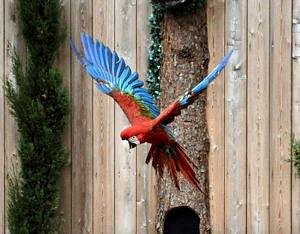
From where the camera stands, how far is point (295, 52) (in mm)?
4363

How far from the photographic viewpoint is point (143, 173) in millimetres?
4414

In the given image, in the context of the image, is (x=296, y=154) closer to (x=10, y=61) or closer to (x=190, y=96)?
(x=10, y=61)

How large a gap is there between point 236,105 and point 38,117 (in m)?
1.00

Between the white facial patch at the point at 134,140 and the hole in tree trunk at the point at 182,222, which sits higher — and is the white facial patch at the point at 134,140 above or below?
above

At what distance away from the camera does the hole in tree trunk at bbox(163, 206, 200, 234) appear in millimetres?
3399

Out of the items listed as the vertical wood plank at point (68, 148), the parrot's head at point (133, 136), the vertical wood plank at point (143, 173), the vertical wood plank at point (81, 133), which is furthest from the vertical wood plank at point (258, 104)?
the parrot's head at point (133, 136)

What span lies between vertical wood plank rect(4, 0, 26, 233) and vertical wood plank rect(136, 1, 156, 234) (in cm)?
61

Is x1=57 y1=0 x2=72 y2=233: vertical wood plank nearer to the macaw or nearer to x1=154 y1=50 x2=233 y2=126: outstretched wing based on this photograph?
the macaw

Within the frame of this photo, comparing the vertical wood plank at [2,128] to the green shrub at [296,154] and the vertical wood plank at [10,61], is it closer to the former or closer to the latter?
the vertical wood plank at [10,61]

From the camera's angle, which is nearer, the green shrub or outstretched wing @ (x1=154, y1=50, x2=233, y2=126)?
outstretched wing @ (x1=154, y1=50, x2=233, y2=126)

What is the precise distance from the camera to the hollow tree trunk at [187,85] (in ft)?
10.4

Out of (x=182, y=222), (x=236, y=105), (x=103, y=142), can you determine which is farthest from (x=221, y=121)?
(x=182, y=222)

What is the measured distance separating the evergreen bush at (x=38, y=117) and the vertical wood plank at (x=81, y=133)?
8cm

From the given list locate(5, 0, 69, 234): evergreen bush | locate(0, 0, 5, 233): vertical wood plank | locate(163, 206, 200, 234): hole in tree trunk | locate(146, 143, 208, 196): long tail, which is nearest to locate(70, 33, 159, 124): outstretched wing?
locate(146, 143, 208, 196): long tail
